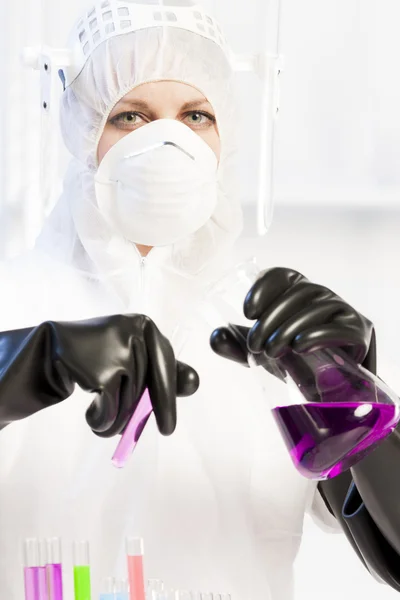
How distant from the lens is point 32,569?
921 millimetres

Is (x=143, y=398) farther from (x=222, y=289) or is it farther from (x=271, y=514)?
(x=271, y=514)

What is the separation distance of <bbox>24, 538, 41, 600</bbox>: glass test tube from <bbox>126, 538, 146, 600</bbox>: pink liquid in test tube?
10 centimetres

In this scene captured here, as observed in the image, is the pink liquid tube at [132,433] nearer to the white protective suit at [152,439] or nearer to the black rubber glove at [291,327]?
the black rubber glove at [291,327]

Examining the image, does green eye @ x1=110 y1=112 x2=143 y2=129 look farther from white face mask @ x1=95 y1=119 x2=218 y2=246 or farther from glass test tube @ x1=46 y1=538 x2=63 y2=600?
glass test tube @ x1=46 y1=538 x2=63 y2=600

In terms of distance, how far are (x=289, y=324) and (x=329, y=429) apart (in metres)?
0.10

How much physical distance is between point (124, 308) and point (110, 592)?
1.69ft

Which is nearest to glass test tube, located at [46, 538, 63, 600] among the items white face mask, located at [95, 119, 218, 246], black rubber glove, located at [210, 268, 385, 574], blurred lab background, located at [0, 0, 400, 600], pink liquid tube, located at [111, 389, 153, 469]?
pink liquid tube, located at [111, 389, 153, 469]

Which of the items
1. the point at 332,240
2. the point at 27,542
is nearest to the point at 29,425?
the point at 27,542

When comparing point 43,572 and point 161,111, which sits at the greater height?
point 161,111

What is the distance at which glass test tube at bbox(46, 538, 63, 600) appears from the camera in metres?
0.92

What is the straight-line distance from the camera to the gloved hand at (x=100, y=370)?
737 millimetres

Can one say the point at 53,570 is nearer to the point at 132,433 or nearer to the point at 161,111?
the point at 132,433

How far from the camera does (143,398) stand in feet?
2.61

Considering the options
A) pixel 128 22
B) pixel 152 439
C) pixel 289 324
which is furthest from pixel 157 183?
pixel 289 324
